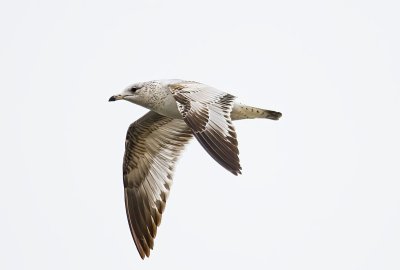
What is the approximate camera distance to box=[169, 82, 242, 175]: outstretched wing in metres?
8.05

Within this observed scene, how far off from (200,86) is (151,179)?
181cm

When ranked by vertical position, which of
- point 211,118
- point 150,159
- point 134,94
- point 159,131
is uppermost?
point 134,94

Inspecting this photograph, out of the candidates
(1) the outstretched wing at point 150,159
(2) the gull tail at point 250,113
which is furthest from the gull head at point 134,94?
(2) the gull tail at point 250,113

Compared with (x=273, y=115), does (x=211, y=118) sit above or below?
below

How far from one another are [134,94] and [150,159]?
1.18 meters

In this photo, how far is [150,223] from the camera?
414 inches

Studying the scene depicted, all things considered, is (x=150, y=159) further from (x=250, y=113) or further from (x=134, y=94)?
(x=250, y=113)

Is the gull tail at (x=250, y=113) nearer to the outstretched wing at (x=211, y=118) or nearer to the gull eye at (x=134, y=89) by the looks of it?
the outstretched wing at (x=211, y=118)

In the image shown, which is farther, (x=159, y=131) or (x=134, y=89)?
(x=159, y=131)

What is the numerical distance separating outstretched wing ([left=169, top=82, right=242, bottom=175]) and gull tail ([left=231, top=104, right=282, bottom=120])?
2.33ft

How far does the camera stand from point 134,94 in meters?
10.2

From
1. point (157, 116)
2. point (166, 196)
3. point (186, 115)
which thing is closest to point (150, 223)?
point (166, 196)

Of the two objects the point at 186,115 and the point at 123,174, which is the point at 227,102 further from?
the point at 123,174

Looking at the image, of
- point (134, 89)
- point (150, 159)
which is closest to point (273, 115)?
point (150, 159)
